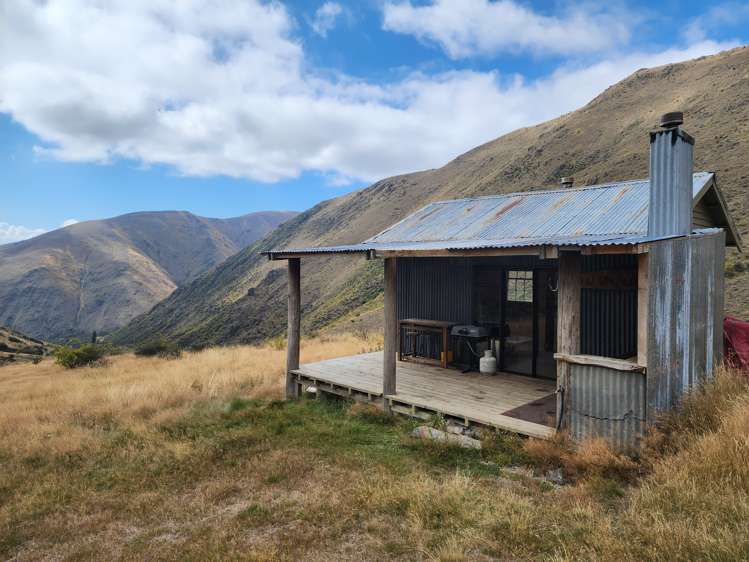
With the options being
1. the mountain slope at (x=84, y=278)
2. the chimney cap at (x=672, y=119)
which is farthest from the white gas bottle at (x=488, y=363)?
the mountain slope at (x=84, y=278)

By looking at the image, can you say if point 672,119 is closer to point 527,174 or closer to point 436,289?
point 436,289

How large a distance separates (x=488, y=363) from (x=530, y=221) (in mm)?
2824

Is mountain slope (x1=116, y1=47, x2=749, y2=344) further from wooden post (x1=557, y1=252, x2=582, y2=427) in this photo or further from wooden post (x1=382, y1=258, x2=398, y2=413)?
wooden post (x1=382, y1=258, x2=398, y2=413)

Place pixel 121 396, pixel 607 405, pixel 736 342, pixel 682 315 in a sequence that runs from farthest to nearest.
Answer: pixel 121 396 → pixel 736 342 → pixel 682 315 → pixel 607 405

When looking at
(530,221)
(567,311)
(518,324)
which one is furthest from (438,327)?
(567,311)

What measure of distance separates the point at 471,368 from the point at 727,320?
4443mm

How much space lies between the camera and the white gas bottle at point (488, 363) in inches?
367

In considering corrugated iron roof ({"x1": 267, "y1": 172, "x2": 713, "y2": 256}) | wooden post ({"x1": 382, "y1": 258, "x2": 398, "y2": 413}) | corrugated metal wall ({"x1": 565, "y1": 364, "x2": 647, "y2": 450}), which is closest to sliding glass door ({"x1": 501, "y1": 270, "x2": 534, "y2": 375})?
corrugated iron roof ({"x1": 267, "y1": 172, "x2": 713, "y2": 256})

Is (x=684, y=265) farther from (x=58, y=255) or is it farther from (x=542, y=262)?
(x=58, y=255)

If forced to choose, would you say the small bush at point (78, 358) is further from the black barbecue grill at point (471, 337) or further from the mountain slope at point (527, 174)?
the mountain slope at point (527, 174)

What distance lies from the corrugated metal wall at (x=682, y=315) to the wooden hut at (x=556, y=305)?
0.03 metres

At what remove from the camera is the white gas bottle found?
9312 millimetres

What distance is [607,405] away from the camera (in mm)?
5590

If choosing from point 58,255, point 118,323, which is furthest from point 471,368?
point 58,255
